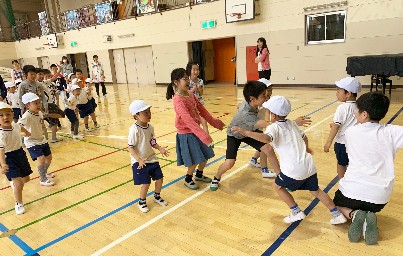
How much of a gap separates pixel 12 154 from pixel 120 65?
616 inches

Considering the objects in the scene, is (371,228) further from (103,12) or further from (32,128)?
(103,12)

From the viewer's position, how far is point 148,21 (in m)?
15.8

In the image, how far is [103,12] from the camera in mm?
17953

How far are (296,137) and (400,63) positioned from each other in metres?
6.45

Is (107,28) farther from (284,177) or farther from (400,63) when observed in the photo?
(284,177)

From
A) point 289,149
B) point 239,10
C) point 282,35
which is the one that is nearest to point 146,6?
point 239,10

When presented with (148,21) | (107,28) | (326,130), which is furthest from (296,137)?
(107,28)

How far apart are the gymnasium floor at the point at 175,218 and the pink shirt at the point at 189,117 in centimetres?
71

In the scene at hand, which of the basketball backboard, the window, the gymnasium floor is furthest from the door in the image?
the gymnasium floor

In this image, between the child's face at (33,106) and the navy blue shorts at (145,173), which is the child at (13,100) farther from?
the navy blue shorts at (145,173)

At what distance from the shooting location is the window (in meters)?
10.5

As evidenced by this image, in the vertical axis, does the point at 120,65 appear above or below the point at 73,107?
above

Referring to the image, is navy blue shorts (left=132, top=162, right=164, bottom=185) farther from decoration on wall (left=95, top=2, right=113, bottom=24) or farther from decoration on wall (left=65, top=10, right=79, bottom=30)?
decoration on wall (left=65, top=10, right=79, bottom=30)

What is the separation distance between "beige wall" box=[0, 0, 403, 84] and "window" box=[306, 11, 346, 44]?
0.67 feet
